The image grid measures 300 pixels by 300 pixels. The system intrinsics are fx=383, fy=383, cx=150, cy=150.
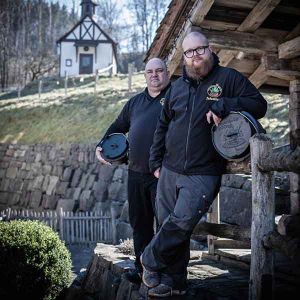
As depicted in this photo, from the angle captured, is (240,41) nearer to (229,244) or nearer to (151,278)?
(229,244)

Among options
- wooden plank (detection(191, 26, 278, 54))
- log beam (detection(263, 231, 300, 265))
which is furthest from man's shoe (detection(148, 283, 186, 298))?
wooden plank (detection(191, 26, 278, 54))

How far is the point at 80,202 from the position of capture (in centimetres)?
1548

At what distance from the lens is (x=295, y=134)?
4.69 m

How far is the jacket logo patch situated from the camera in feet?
9.48

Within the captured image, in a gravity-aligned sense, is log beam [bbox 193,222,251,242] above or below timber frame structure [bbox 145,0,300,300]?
below

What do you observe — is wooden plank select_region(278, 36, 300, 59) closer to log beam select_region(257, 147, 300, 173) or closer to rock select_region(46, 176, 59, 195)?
log beam select_region(257, 147, 300, 173)

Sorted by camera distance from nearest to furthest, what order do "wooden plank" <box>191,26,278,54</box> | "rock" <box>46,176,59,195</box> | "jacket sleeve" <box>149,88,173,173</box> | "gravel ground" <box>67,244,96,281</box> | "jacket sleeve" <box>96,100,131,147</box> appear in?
"jacket sleeve" <box>149,88,173,173</box> → "jacket sleeve" <box>96,100,131,147</box> → "wooden plank" <box>191,26,278,54</box> → "gravel ground" <box>67,244,96,281</box> → "rock" <box>46,176,59,195</box>

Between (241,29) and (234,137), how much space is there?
230 cm

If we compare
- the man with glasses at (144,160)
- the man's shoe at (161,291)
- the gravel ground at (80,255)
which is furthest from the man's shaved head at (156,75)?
the gravel ground at (80,255)

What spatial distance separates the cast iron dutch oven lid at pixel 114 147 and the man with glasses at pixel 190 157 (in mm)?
962

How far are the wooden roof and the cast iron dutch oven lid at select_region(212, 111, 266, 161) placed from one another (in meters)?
1.82

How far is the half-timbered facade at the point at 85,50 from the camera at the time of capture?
118 ft

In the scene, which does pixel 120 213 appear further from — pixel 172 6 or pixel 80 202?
pixel 172 6

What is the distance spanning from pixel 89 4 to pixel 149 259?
1481 inches
